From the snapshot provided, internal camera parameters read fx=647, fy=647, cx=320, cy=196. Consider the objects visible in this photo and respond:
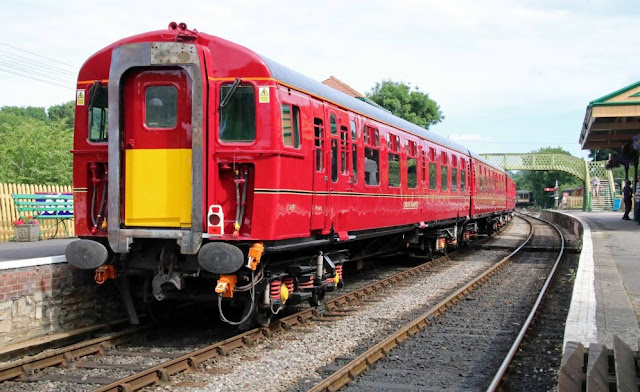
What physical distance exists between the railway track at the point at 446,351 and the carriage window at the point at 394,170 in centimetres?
232

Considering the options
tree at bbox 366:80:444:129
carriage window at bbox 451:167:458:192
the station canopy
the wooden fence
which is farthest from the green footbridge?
the wooden fence

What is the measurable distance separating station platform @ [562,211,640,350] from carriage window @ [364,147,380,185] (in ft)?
11.6

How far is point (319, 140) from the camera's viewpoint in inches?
334

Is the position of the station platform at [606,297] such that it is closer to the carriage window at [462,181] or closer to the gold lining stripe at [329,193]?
the gold lining stripe at [329,193]

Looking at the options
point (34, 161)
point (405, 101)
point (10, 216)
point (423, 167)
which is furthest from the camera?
point (405, 101)

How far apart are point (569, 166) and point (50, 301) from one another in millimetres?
55789

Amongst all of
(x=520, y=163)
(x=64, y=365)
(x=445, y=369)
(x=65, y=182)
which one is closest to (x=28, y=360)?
(x=64, y=365)

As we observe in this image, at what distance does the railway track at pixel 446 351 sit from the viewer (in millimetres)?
6152

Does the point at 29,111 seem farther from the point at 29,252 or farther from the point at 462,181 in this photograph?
the point at 29,252

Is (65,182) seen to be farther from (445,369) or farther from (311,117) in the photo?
(445,369)

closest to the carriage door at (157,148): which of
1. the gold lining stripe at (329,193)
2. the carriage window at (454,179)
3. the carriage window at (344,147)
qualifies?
the gold lining stripe at (329,193)

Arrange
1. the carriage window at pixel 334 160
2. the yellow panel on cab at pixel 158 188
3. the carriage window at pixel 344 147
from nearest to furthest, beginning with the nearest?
the yellow panel on cab at pixel 158 188, the carriage window at pixel 334 160, the carriage window at pixel 344 147

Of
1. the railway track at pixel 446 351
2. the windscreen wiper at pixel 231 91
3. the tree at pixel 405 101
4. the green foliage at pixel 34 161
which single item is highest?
the tree at pixel 405 101

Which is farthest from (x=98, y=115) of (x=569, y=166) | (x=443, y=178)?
(x=569, y=166)
